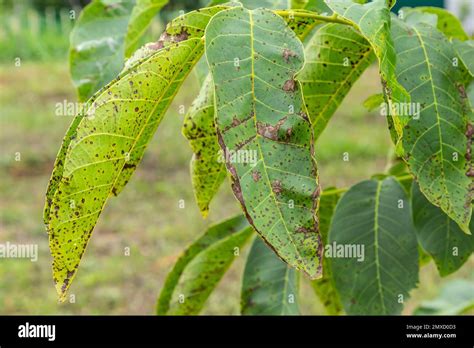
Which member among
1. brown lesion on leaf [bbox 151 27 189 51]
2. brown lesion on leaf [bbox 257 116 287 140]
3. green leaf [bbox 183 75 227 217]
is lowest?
green leaf [bbox 183 75 227 217]

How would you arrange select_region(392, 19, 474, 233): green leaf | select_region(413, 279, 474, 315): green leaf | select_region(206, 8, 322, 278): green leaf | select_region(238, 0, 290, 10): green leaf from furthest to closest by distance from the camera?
select_region(413, 279, 474, 315): green leaf
select_region(238, 0, 290, 10): green leaf
select_region(392, 19, 474, 233): green leaf
select_region(206, 8, 322, 278): green leaf

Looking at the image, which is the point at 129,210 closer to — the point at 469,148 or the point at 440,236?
the point at 440,236

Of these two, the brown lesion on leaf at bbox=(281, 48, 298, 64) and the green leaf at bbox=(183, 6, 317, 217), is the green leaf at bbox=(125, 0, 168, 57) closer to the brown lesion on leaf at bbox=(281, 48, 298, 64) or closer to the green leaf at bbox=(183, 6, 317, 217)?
the green leaf at bbox=(183, 6, 317, 217)

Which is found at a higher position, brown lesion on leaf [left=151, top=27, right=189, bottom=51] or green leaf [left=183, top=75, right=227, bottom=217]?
brown lesion on leaf [left=151, top=27, right=189, bottom=51]

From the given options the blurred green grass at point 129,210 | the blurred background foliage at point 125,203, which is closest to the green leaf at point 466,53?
the blurred background foliage at point 125,203

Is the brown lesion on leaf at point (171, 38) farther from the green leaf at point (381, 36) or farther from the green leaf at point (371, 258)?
the green leaf at point (371, 258)

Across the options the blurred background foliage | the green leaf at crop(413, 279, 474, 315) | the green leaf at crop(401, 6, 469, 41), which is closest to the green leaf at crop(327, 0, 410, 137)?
the green leaf at crop(401, 6, 469, 41)

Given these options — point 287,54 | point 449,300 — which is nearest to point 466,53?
point 287,54
